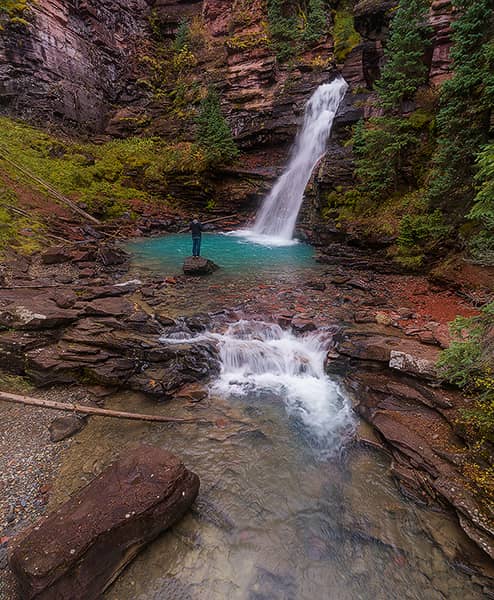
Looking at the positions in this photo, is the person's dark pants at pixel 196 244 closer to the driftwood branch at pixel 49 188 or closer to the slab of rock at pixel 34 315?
the slab of rock at pixel 34 315

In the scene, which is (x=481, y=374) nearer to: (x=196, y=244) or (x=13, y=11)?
(x=196, y=244)

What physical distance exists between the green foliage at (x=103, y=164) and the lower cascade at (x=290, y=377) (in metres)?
16.1

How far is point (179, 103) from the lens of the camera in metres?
28.5

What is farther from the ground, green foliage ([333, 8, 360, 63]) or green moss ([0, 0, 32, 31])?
green foliage ([333, 8, 360, 63])

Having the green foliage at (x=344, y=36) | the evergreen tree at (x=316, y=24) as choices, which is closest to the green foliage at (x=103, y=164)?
the evergreen tree at (x=316, y=24)

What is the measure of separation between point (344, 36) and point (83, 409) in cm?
3121

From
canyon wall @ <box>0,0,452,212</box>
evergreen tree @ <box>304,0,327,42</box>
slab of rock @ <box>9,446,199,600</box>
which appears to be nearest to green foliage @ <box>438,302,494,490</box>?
slab of rock @ <box>9,446,199,600</box>

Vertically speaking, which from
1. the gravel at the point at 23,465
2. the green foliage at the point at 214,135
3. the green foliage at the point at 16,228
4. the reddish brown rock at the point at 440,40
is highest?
the reddish brown rock at the point at 440,40

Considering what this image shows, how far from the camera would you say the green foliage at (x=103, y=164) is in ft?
62.2

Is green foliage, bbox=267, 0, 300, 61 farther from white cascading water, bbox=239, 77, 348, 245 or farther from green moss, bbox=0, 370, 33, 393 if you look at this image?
green moss, bbox=0, 370, 33, 393

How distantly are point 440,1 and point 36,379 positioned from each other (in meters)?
21.7

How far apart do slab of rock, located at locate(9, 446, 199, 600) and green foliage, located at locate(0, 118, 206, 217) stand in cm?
1878

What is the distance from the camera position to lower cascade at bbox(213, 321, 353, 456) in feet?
19.7

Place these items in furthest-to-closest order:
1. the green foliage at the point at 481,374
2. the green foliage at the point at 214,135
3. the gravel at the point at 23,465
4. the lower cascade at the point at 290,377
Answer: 1. the green foliage at the point at 214,135
2. the lower cascade at the point at 290,377
3. the green foliage at the point at 481,374
4. the gravel at the point at 23,465
